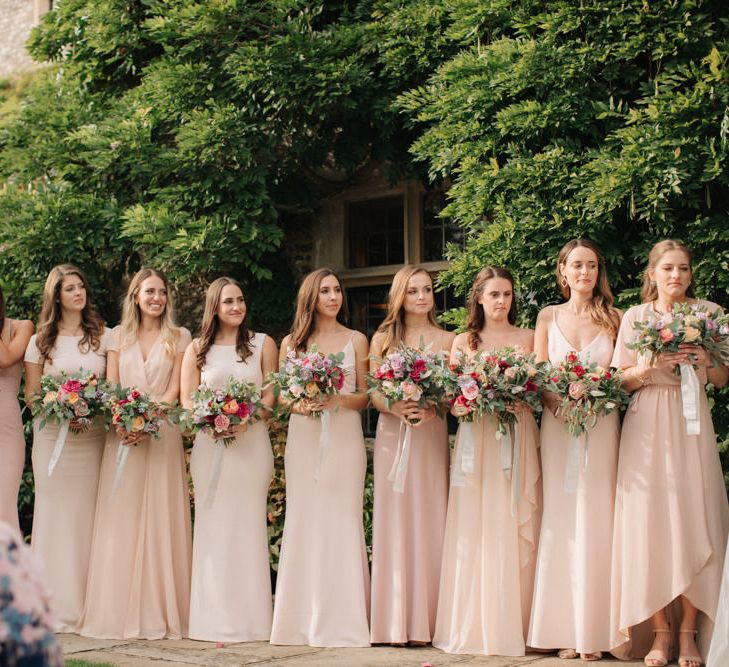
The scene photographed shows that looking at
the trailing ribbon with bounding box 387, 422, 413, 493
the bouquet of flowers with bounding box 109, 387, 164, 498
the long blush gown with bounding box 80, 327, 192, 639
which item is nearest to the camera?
the trailing ribbon with bounding box 387, 422, 413, 493

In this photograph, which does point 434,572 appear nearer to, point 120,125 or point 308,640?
point 308,640

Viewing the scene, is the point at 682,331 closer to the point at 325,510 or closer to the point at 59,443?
the point at 325,510

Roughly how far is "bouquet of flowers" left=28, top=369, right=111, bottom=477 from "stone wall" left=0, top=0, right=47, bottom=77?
392 inches

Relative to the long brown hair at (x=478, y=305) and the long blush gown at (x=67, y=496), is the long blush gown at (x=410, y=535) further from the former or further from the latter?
the long blush gown at (x=67, y=496)

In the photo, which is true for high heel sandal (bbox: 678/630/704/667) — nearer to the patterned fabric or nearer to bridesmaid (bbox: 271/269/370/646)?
bridesmaid (bbox: 271/269/370/646)

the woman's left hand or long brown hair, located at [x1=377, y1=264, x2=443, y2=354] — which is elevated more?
long brown hair, located at [x1=377, y1=264, x2=443, y2=354]

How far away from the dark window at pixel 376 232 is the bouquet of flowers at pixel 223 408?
462 centimetres

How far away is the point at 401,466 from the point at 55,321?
2.87 meters

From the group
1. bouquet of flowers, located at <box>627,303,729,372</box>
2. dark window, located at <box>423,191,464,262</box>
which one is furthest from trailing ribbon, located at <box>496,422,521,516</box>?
dark window, located at <box>423,191,464,262</box>

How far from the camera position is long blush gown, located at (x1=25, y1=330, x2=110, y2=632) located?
23.4ft

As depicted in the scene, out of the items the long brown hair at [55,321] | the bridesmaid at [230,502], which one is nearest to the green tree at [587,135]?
the bridesmaid at [230,502]

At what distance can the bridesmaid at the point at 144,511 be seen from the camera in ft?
22.6

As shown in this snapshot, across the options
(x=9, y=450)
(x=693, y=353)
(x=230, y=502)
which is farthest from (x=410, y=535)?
(x=9, y=450)

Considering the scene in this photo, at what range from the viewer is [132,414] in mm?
6652
